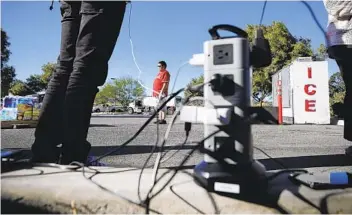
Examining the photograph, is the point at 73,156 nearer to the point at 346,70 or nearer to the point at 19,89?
the point at 346,70

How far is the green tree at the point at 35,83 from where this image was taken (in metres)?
42.9

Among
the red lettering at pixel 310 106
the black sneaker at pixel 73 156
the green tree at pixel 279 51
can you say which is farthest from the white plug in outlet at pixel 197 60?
the green tree at pixel 279 51

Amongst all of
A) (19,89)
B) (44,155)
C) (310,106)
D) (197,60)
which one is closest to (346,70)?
(197,60)

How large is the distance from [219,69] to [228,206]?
1.37 ft

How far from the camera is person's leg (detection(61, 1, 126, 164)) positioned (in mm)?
1258

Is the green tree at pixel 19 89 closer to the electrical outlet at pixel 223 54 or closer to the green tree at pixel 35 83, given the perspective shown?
the green tree at pixel 35 83

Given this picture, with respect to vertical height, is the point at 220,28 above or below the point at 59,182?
above

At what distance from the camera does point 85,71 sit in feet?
4.20

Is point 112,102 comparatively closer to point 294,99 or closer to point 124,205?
point 294,99

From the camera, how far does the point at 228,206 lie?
861mm

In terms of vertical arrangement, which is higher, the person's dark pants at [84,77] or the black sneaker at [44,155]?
the person's dark pants at [84,77]

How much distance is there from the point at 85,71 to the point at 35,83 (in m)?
47.9

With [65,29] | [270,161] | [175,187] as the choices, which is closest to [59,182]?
[175,187]

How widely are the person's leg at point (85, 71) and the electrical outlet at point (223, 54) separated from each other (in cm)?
60
